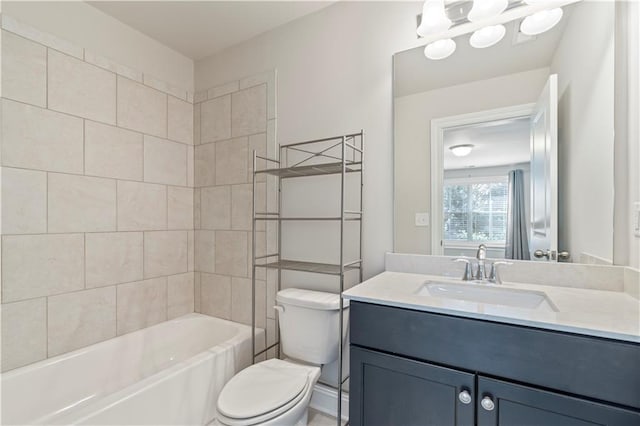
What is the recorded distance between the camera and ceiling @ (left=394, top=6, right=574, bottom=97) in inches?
52.2

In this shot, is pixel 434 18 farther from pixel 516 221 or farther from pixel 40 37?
pixel 40 37

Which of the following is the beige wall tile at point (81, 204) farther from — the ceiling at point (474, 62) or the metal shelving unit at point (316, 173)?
the ceiling at point (474, 62)

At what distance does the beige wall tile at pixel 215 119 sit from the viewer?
2.25 metres

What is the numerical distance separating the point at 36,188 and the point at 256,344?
1532mm

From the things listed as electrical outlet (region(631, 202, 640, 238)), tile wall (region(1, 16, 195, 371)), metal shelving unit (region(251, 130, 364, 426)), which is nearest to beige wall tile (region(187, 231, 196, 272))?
tile wall (region(1, 16, 195, 371))

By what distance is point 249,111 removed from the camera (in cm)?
214

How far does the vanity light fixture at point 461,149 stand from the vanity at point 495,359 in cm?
65

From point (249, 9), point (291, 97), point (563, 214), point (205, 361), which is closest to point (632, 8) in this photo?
point (563, 214)

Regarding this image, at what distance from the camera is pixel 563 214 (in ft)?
4.20

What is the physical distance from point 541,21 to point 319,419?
2292mm

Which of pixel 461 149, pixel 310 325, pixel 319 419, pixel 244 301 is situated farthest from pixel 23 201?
pixel 461 149

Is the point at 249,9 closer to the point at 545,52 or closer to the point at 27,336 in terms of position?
the point at 545,52

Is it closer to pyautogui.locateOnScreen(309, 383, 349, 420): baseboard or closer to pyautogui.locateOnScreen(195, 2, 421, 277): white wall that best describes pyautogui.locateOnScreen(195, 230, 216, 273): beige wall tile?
pyautogui.locateOnScreen(195, 2, 421, 277): white wall

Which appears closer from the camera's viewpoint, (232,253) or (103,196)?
(103,196)
